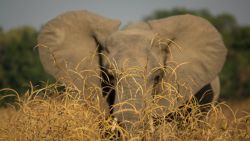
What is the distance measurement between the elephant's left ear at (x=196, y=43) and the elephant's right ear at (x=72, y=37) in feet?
2.09

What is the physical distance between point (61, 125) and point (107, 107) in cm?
214

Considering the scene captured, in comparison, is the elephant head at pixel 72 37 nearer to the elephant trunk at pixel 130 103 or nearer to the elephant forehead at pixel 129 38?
the elephant forehead at pixel 129 38

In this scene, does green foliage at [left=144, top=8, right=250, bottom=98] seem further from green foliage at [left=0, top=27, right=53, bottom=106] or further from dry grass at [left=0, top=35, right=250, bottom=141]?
dry grass at [left=0, top=35, right=250, bottom=141]

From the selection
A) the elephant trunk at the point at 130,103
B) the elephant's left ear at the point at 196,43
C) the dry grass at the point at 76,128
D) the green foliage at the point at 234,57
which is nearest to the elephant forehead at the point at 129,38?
the elephant's left ear at the point at 196,43

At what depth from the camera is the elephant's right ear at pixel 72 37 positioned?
8336 millimetres

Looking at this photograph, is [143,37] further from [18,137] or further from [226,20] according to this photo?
[226,20]

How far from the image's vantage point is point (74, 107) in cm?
519

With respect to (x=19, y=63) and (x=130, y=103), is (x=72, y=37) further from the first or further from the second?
(x=19, y=63)

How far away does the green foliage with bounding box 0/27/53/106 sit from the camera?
3347 centimetres

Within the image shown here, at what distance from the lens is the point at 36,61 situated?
36.4m

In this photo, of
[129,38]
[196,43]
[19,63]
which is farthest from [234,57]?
[129,38]

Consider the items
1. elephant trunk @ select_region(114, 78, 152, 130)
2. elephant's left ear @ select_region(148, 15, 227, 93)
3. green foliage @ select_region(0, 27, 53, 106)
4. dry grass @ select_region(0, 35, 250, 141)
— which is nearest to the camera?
dry grass @ select_region(0, 35, 250, 141)

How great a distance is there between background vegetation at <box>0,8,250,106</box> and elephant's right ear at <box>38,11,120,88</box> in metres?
22.3

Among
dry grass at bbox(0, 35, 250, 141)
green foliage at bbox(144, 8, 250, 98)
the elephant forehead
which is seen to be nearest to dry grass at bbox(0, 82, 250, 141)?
dry grass at bbox(0, 35, 250, 141)
